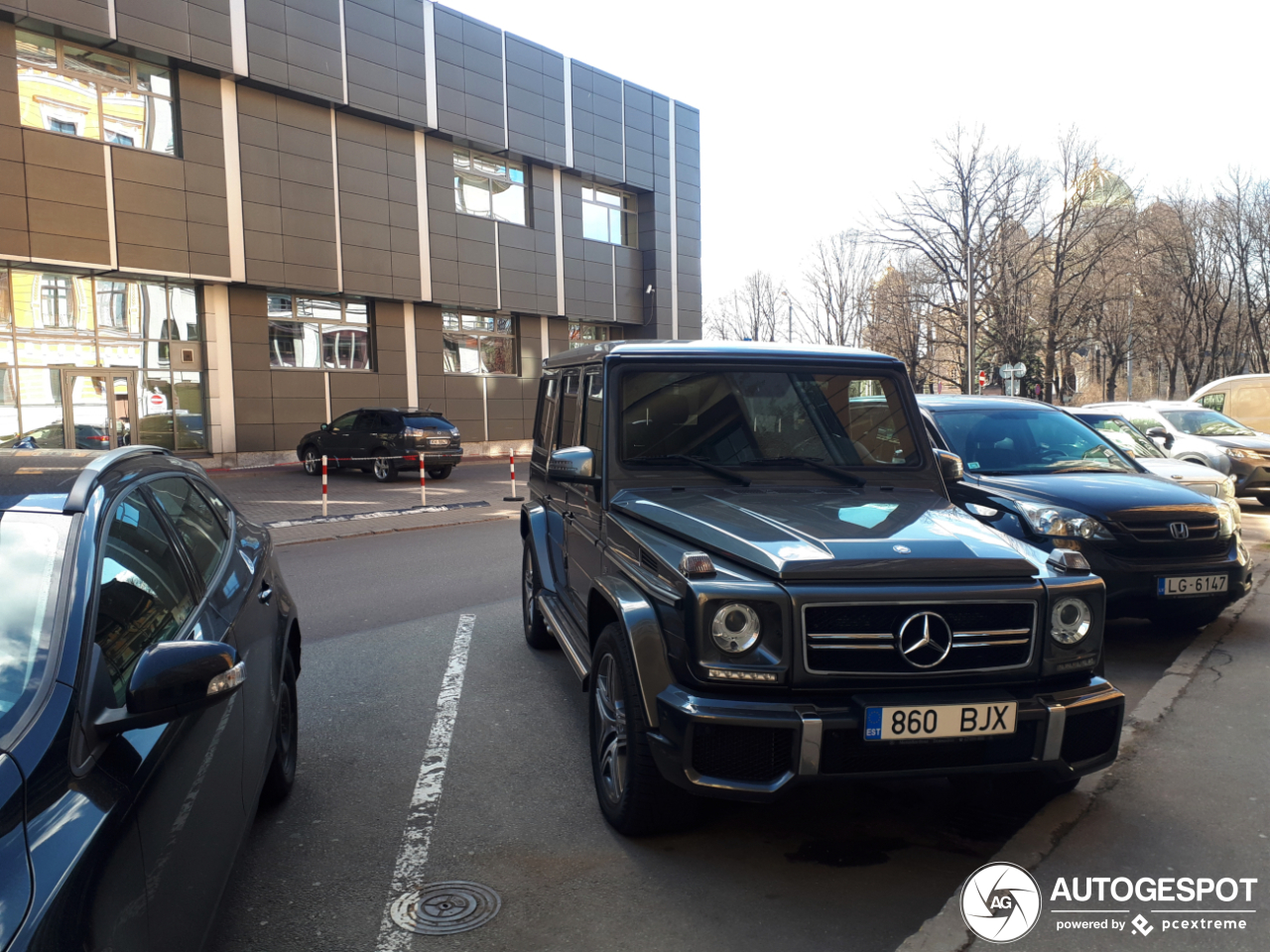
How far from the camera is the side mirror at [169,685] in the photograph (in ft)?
6.55

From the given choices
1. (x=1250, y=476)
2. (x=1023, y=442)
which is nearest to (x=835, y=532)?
(x=1023, y=442)

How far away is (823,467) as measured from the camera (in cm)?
438

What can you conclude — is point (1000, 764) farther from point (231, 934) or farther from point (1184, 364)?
point (1184, 364)

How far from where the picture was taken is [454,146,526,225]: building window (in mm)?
29531

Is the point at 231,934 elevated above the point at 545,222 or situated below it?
below

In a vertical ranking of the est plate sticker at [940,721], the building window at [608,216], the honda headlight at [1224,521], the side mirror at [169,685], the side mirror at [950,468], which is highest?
the building window at [608,216]

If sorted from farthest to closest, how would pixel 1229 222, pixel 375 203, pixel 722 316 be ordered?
pixel 722 316 < pixel 1229 222 < pixel 375 203

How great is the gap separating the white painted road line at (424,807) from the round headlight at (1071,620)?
2.44m

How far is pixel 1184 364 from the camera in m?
48.4

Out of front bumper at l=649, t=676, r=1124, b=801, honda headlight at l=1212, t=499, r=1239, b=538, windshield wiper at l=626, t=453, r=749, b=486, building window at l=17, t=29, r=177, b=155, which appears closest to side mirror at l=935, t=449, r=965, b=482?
windshield wiper at l=626, t=453, r=749, b=486

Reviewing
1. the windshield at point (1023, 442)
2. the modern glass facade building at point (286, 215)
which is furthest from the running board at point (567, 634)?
the modern glass facade building at point (286, 215)

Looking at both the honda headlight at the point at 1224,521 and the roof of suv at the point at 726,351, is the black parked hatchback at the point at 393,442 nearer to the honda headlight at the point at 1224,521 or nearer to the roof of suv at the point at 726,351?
the roof of suv at the point at 726,351

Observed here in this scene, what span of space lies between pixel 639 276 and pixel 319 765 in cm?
3367

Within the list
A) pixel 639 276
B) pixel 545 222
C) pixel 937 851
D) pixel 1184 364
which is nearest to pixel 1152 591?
pixel 937 851
